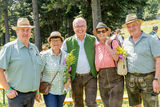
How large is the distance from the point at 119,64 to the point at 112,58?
0.20 m

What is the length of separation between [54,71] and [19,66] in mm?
753

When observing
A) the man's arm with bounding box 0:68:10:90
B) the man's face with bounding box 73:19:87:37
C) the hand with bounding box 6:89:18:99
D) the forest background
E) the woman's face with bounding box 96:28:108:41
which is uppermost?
the forest background

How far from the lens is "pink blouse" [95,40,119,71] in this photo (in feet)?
12.2

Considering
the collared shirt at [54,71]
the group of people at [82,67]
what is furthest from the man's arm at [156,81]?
the collared shirt at [54,71]

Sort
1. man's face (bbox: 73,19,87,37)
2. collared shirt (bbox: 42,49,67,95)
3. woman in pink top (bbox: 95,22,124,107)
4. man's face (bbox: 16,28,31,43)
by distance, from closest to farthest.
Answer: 1. man's face (bbox: 16,28,31,43)
2. collared shirt (bbox: 42,49,67,95)
3. woman in pink top (bbox: 95,22,124,107)
4. man's face (bbox: 73,19,87,37)

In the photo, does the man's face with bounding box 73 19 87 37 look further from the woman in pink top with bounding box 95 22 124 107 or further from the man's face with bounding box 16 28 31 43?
the man's face with bounding box 16 28 31 43

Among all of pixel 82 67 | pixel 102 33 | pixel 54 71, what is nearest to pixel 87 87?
pixel 82 67

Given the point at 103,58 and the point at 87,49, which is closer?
the point at 103,58

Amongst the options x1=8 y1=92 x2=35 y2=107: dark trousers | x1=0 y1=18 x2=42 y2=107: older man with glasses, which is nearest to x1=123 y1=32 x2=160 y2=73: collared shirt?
x1=0 y1=18 x2=42 y2=107: older man with glasses

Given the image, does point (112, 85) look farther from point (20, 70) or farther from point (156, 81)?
point (20, 70)

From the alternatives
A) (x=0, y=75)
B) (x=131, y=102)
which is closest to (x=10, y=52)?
(x=0, y=75)

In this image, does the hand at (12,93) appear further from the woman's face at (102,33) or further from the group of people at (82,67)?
the woman's face at (102,33)

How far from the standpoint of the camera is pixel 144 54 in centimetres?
345

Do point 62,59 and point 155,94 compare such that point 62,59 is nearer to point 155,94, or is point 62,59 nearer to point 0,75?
point 0,75
